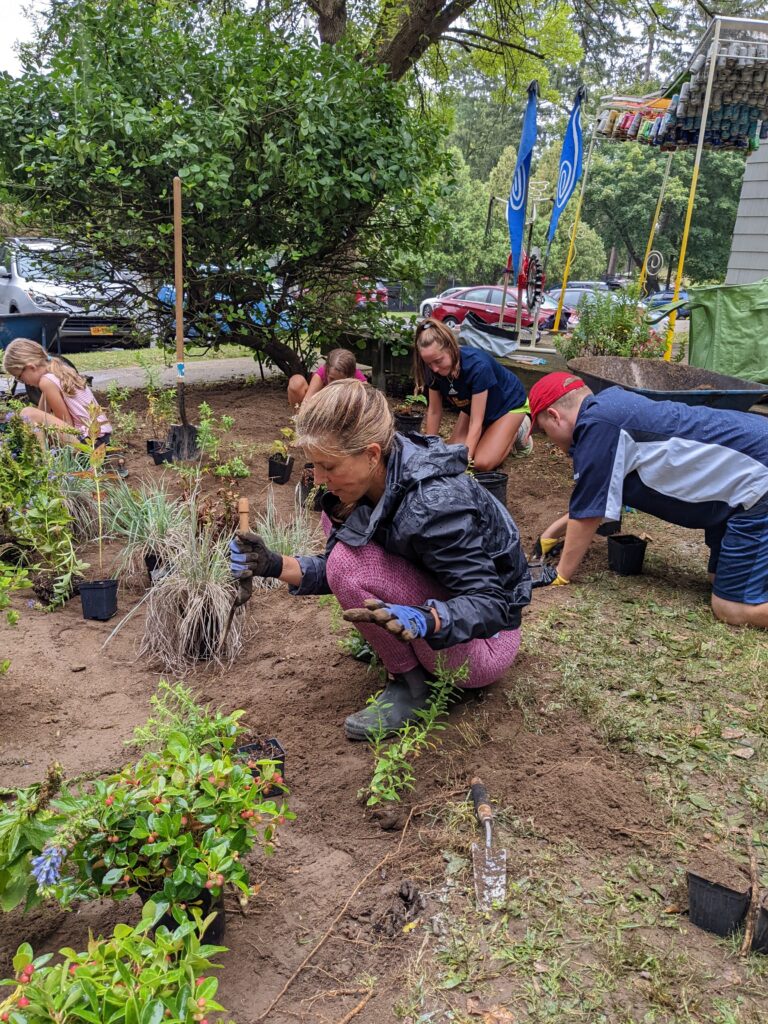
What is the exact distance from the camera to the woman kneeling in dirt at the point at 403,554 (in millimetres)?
2328

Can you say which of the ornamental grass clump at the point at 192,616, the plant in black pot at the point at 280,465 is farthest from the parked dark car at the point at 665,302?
the ornamental grass clump at the point at 192,616

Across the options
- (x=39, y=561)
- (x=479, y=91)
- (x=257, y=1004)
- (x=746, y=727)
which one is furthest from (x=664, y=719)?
(x=479, y=91)

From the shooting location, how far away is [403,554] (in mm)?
2520

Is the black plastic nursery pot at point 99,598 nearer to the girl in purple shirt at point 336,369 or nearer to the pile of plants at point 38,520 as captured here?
the pile of plants at point 38,520

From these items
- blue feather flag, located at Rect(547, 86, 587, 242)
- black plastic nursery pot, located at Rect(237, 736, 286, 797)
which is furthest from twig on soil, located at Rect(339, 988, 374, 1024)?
blue feather flag, located at Rect(547, 86, 587, 242)

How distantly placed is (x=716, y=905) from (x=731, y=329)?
595 cm

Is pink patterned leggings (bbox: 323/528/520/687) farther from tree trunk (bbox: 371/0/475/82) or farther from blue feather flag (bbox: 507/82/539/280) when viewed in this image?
tree trunk (bbox: 371/0/475/82)

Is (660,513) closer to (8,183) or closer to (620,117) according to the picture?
(8,183)

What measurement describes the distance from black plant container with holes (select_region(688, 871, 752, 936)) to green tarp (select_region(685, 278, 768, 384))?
18.4 ft

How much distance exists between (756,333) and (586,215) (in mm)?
32162

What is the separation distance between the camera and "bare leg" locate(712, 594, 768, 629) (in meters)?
3.57

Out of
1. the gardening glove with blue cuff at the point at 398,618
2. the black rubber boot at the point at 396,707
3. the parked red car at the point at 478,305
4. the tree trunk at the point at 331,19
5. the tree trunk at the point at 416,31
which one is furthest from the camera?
the parked red car at the point at 478,305

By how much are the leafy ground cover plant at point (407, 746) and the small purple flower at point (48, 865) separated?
2.80 ft

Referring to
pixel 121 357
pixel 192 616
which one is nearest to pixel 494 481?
pixel 192 616
